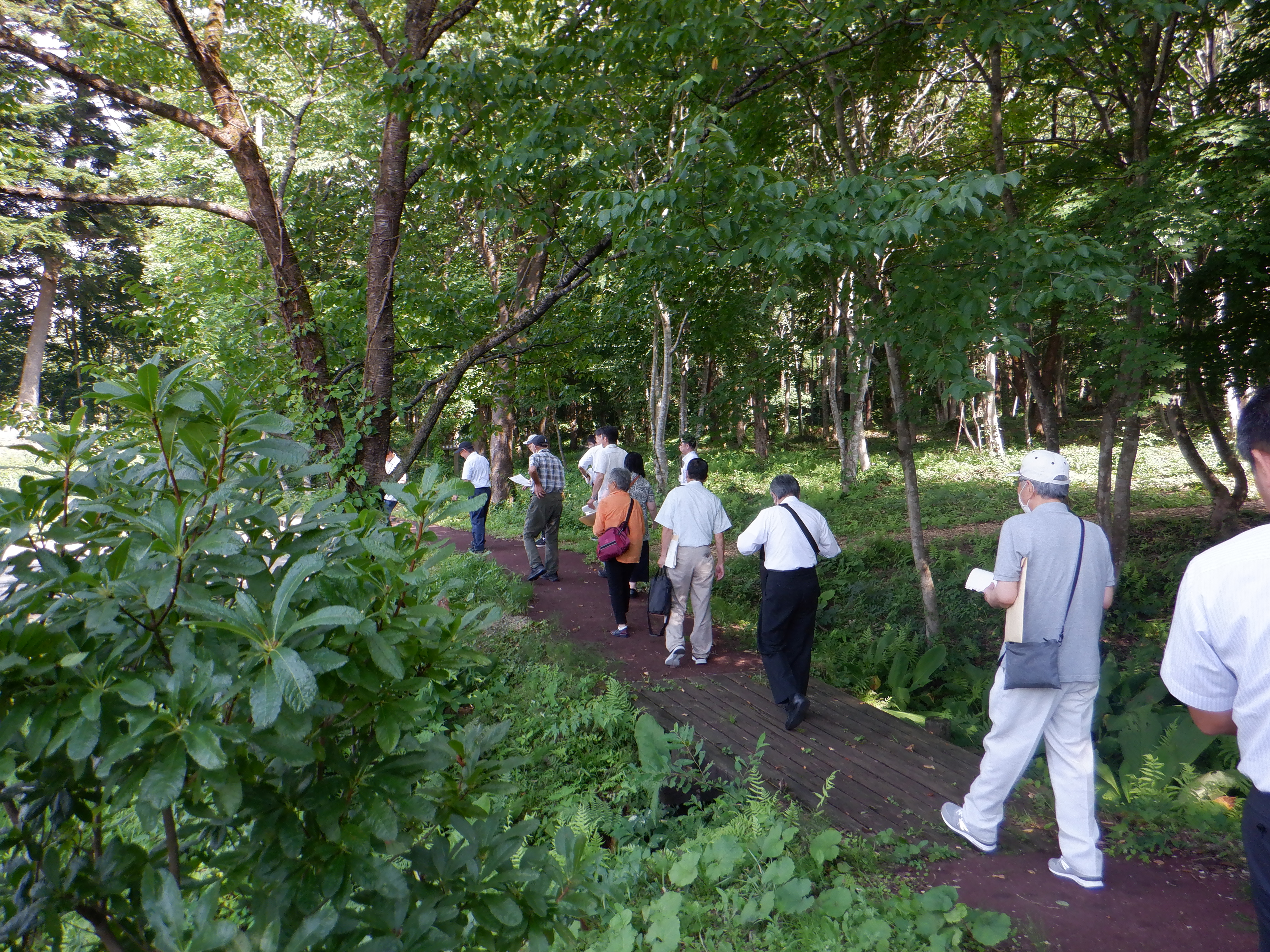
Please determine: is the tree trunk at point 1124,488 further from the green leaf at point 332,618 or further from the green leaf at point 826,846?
the green leaf at point 332,618

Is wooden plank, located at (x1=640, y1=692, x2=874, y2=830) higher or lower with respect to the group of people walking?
lower

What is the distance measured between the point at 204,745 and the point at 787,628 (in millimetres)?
4610

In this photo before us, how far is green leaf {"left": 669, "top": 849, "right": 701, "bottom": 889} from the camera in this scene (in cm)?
325

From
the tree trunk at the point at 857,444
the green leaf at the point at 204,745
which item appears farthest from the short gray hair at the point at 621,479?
the tree trunk at the point at 857,444

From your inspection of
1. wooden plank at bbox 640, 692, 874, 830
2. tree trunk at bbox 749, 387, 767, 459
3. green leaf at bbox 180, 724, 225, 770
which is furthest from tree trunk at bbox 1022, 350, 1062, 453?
tree trunk at bbox 749, 387, 767, 459

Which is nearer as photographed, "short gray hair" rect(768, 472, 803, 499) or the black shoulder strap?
the black shoulder strap

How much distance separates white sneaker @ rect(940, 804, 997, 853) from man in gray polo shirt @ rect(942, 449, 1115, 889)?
0.29 meters

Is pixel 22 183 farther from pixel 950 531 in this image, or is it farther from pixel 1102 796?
pixel 950 531

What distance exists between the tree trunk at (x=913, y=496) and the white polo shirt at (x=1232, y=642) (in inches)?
203

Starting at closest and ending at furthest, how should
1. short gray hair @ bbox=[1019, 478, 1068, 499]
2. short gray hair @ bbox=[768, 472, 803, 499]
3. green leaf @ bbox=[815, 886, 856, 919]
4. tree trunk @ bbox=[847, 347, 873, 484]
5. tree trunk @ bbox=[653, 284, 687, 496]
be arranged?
green leaf @ bbox=[815, 886, 856, 919] → short gray hair @ bbox=[1019, 478, 1068, 499] → short gray hair @ bbox=[768, 472, 803, 499] → tree trunk @ bbox=[653, 284, 687, 496] → tree trunk @ bbox=[847, 347, 873, 484]

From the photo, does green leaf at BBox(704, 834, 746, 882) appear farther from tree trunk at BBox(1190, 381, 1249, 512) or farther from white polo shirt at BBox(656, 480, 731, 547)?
tree trunk at BBox(1190, 381, 1249, 512)

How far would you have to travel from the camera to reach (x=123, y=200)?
500 centimetres

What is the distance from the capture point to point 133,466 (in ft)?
5.13

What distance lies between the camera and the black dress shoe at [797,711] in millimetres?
5137
